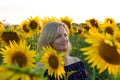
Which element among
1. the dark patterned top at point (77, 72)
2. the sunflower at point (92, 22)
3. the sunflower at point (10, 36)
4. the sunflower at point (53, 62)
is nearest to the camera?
the sunflower at point (53, 62)

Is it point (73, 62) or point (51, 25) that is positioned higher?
point (51, 25)

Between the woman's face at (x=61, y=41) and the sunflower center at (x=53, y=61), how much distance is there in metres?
1.17

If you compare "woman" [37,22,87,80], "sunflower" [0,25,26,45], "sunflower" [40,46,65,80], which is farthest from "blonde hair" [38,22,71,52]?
"sunflower" [40,46,65,80]

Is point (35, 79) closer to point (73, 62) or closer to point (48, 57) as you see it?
point (48, 57)

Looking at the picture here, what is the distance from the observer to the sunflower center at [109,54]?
1.38 m

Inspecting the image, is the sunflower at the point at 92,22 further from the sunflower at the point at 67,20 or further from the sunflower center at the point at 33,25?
the sunflower center at the point at 33,25

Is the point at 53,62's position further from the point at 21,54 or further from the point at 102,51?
the point at 102,51

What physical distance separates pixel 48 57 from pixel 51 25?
1490 mm

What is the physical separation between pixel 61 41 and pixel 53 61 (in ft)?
4.09

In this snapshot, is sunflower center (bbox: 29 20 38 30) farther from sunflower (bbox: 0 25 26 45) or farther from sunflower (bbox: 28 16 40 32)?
sunflower (bbox: 0 25 26 45)

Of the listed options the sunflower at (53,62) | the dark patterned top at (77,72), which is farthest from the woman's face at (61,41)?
the sunflower at (53,62)

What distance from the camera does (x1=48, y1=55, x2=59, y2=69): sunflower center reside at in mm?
2124

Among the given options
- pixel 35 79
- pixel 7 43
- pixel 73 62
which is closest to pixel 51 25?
pixel 73 62

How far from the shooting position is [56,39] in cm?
349
